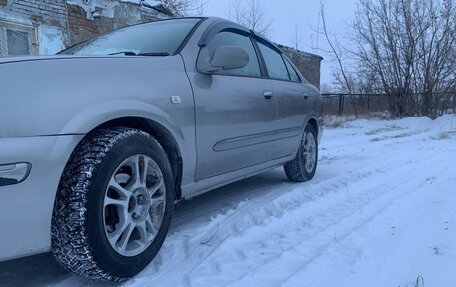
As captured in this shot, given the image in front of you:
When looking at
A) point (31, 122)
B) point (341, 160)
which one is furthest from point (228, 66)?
point (341, 160)

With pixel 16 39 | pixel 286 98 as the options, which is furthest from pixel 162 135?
pixel 16 39

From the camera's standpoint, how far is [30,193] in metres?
2.04

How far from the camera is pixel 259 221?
3.61 m

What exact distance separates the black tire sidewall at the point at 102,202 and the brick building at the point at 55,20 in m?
7.42

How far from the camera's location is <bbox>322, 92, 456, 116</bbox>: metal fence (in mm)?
17562

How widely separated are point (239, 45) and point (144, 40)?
992mm

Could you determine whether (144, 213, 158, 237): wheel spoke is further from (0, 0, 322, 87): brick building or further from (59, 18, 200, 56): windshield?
(0, 0, 322, 87): brick building

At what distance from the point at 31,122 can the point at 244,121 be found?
1.93 m

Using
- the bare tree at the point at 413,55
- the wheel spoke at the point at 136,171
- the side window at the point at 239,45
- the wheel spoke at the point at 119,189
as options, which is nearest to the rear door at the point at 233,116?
the side window at the point at 239,45

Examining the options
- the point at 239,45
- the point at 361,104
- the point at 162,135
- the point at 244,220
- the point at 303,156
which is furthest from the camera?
the point at 361,104

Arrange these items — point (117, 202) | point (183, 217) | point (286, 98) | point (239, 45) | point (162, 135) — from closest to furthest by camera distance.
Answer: point (117, 202), point (162, 135), point (183, 217), point (239, 45), point (286, 98)

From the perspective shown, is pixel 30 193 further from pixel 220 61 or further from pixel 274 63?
pixel 274 63

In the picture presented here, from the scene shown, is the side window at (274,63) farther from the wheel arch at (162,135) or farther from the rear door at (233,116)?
the wheel arch at (162,135)

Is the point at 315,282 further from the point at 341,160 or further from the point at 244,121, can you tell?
the point at 341,160
